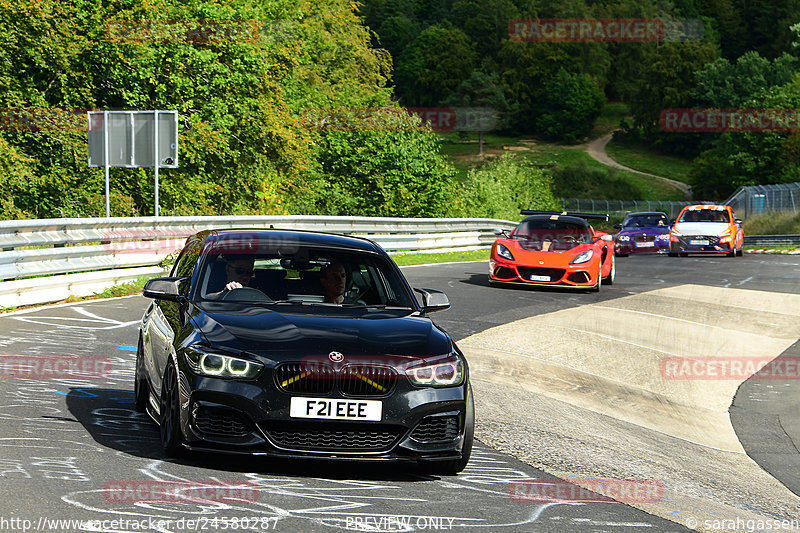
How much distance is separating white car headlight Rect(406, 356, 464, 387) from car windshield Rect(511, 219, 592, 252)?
13.6m

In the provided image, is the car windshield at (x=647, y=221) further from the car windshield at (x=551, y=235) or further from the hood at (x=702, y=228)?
the car windshield at (x=551, y=235)

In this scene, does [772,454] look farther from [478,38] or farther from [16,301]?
[478,38]

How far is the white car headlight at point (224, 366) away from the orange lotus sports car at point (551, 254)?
13726mm

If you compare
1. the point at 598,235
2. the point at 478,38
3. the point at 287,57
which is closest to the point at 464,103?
the point at 478,38

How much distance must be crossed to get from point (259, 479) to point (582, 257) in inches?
561

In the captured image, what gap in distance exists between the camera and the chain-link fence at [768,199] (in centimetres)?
5944

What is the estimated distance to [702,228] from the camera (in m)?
Answer: 33.6

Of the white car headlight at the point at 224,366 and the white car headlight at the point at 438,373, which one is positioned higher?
the white car headlight at the point at 224,366

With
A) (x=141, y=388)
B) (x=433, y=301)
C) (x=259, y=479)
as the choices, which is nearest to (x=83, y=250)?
(x=141, y=388)

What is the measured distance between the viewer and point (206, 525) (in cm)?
490

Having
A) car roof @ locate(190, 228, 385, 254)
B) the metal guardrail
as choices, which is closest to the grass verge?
the metal guardrail

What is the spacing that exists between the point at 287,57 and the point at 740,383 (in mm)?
23553

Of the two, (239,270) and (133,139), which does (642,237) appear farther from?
(239,270)

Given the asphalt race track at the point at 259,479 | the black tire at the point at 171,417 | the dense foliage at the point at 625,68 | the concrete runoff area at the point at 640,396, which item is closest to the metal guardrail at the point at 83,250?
the asphalt race track at the point at 259,479
